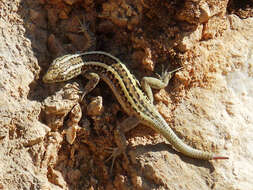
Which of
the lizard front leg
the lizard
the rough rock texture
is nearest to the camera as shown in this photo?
the rough rock texture

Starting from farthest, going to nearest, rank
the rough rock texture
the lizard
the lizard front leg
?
the lizard front leg → the lizard → the rough rock texture

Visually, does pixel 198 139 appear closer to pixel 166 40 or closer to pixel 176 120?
pixel 176 120

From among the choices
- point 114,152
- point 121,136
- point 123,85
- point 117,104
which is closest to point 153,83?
point 123,85

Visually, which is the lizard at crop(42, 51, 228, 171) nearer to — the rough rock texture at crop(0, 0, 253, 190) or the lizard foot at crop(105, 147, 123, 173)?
the lizard foot at crop(105, 147, 123, 173)

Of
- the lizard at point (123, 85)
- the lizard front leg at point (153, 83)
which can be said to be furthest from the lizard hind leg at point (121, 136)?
the lizard front leg at point (153, 83)

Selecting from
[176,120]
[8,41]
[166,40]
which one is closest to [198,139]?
[176,120]

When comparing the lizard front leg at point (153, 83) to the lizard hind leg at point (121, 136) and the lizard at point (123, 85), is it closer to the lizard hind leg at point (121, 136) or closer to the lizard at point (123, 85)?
the lizard at point (123, 85)

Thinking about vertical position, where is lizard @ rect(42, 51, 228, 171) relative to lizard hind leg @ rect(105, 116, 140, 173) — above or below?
above

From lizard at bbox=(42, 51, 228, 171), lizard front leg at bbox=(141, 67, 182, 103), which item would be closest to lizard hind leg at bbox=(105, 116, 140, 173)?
lizard at bbox=(42, 51, 228, 171)
